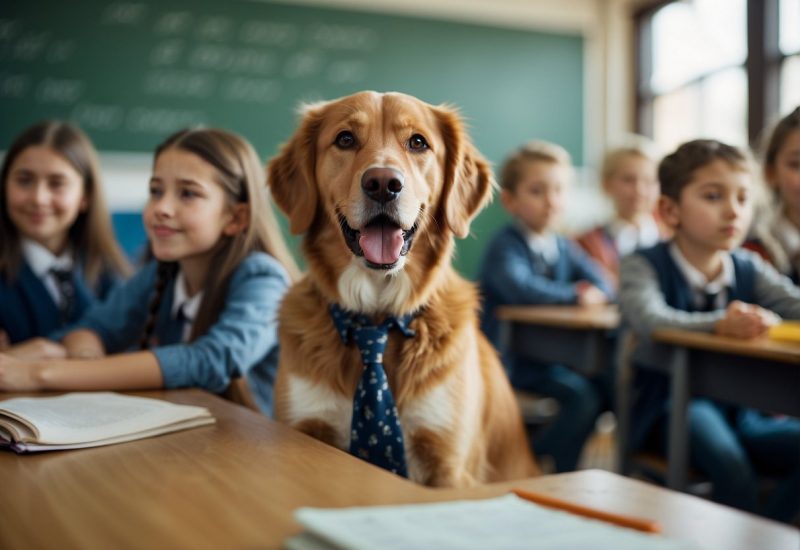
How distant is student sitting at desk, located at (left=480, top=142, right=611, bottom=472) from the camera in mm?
3135

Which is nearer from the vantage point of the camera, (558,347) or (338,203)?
(338,203)

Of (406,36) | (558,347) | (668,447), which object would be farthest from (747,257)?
(406,36)

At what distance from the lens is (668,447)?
2.08 metres

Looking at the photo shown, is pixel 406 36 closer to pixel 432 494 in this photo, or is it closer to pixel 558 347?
pixel 558 347

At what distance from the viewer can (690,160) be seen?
84.2 inches

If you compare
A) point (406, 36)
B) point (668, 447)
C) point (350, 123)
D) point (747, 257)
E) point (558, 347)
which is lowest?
point (668, 447)

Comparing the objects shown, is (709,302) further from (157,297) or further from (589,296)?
(157,297)

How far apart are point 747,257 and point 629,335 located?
411mm

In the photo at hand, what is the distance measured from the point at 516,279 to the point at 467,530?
8.85 feet

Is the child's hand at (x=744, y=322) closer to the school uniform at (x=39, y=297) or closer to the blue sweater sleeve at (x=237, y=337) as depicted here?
the blue sweater sleeve at (x=237, y=337)

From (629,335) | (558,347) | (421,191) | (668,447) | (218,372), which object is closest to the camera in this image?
(421,191)

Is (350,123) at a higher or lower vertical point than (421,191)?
higher

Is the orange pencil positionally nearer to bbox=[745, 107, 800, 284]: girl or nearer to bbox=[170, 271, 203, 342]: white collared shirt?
bbox=[170, 271, 203, 342]: white collared shirt

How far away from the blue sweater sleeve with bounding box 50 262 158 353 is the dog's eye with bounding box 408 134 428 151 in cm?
93
